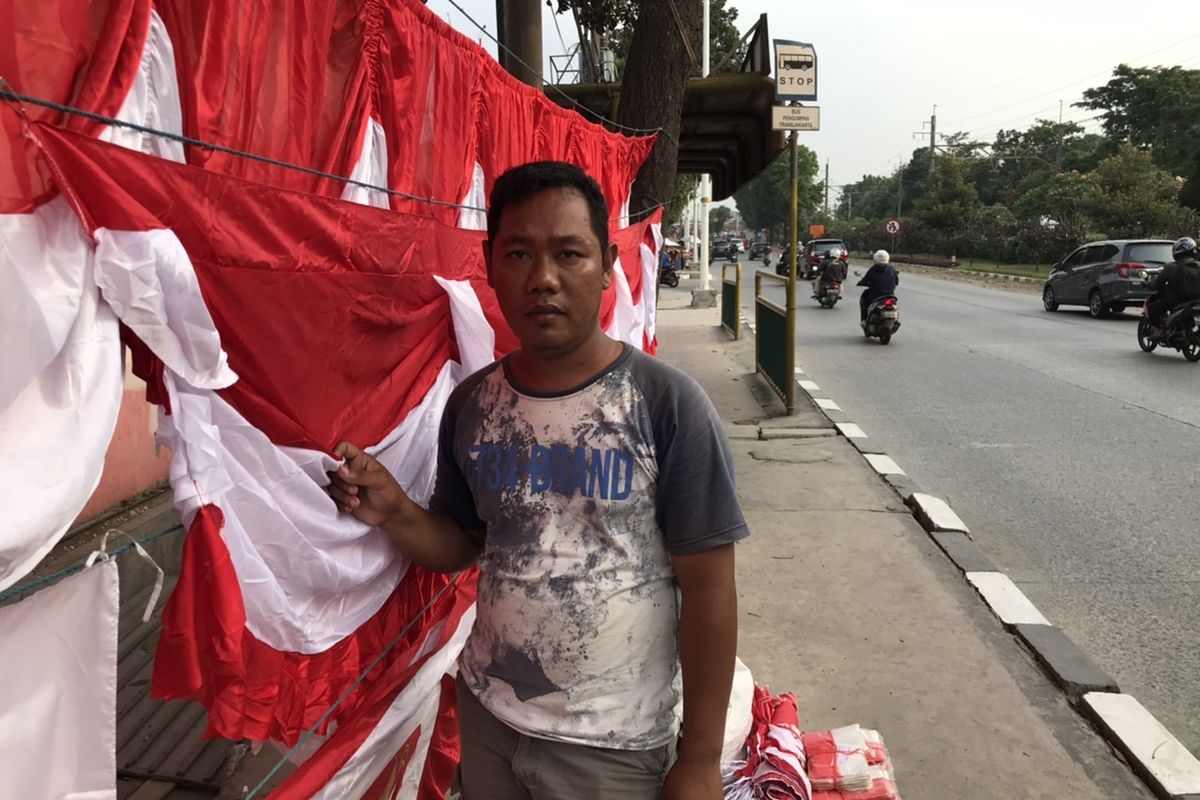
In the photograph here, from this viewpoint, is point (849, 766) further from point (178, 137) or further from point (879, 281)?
point (879, 281)

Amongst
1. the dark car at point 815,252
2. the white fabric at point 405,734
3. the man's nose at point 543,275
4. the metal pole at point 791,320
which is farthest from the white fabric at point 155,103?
the dark car at point 815,252

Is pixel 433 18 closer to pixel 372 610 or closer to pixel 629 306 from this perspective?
pixel 372 610

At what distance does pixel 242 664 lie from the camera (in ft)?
4.50

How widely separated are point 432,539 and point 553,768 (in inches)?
21.0

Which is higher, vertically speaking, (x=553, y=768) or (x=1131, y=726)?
(x=553, y=768)

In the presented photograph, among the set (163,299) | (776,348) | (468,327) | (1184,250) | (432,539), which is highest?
(1184,250)

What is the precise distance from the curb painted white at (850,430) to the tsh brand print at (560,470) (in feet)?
20.3

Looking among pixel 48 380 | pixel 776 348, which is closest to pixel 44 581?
pixel 48 380

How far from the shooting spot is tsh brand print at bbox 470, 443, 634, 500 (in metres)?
1.50

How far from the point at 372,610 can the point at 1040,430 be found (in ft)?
23.2

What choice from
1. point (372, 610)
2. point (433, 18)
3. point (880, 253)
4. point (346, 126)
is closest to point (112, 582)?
point (372, 610)

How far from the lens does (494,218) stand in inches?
63.1

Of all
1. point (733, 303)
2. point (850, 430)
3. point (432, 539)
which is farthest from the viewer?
point (733, 303)

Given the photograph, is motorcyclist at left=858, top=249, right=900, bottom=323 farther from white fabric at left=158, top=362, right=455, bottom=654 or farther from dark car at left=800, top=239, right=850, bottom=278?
dark car at left=800, top=239, right=850, bottom=278
